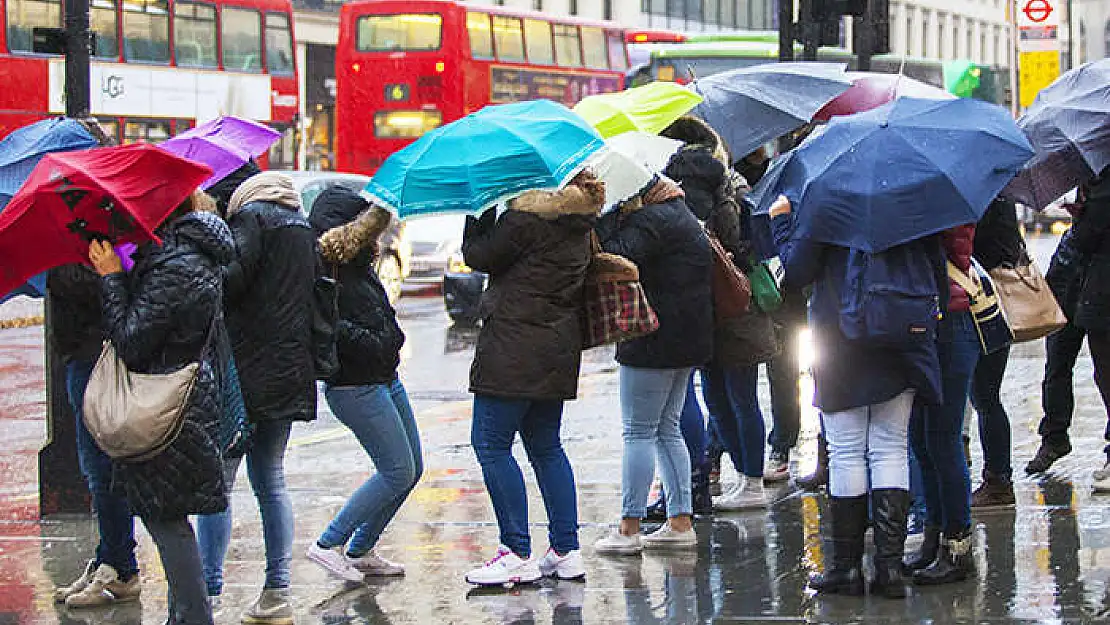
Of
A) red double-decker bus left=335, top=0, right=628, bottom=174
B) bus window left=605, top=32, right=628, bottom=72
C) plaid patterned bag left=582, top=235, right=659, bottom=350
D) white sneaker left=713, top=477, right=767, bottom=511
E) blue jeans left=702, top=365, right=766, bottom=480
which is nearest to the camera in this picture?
plaid patterned bag left=582, top=235, right=659, bottom=350

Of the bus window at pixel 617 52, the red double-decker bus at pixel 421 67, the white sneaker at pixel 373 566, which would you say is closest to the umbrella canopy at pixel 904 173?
the white sneaker at pixel 373 566

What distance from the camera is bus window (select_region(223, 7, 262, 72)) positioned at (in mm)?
28188

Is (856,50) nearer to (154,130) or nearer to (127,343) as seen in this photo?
(127,343)

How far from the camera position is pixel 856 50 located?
38.7 ft

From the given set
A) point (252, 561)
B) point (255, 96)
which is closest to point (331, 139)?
point (255, 96)

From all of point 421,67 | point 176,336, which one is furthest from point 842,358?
point 421,67

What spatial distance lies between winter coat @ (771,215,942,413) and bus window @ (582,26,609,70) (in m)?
27.7

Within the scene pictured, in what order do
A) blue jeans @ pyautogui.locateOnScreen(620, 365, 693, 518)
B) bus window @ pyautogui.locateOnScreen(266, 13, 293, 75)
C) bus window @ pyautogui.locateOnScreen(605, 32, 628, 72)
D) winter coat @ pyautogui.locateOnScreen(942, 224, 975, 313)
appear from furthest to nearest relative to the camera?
1. bus window @ pyautogui.locateOnScreen(605, 32, 628, 72)
2. bus window @ pyautogui.locateOnScreen(266, 13, 293, 75)
3. blue jeans @ pyautogui.locateOnScreen(620, 365, 693, 518)
4. winter coat @ pyautogui.locateOnScreen(942, 224, 975, 313)

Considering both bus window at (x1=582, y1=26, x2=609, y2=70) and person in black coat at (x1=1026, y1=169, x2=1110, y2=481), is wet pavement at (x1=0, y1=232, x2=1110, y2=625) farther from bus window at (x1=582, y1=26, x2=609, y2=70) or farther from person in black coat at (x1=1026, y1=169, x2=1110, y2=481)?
bus window at (x1=582, y1=26, x2=609, y2=70)

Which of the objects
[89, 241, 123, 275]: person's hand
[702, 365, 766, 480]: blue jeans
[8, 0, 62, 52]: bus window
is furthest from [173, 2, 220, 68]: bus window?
[89, 241, 123, 275]: person's hand

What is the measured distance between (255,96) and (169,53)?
2.05 m

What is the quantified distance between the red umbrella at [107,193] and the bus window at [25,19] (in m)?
20.0

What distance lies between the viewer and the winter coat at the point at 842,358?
6.47 meters

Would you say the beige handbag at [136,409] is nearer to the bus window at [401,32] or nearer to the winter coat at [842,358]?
the winter coat at [842,358]
